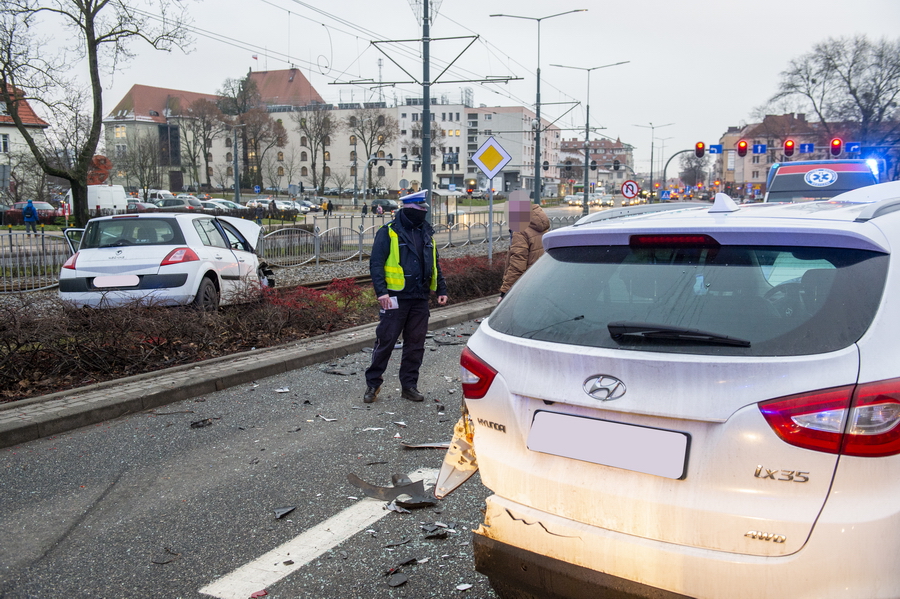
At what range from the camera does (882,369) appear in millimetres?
1972

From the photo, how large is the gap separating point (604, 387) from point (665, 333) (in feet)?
0.84

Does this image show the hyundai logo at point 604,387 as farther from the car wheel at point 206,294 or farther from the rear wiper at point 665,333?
the car wheel at point 206,294

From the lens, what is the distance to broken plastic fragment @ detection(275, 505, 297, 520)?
400 cm

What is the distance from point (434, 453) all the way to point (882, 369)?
346 centimetres

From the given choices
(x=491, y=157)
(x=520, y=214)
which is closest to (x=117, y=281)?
(x=520, y=214)

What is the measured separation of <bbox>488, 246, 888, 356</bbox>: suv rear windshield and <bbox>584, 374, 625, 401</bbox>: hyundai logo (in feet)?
0.38

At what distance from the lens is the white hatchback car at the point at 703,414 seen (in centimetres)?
197

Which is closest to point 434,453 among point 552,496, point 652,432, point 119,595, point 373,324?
point 119,595

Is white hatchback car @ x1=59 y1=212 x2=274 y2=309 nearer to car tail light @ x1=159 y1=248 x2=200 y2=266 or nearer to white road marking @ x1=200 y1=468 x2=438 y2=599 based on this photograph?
car tail light @ x1=159 y1=248 x2=200 y2=266

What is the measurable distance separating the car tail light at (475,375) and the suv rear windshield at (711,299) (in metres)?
0.15

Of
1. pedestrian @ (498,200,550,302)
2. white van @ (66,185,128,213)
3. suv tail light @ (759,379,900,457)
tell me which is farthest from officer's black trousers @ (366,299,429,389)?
white van @ (66,185,128,213)

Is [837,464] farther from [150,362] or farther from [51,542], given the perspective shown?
[150,362]

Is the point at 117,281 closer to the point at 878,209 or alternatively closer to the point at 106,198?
the point at 878,209

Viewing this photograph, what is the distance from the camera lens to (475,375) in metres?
2.74
